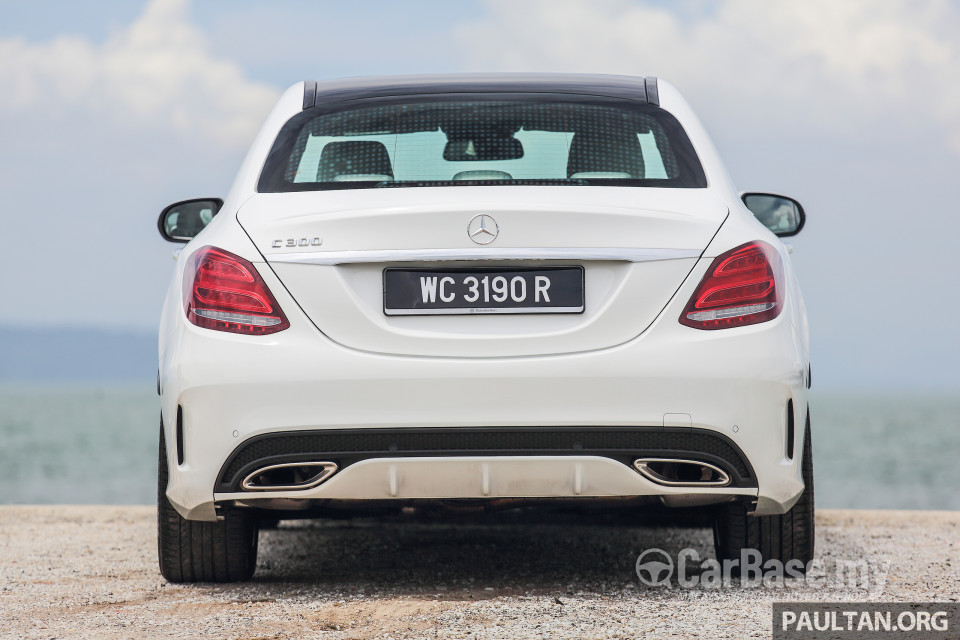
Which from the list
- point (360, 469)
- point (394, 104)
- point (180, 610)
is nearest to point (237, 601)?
point (180, 610)

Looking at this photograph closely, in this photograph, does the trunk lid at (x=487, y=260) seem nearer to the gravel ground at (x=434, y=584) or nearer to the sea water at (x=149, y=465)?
the gravel ground at (x=434, y=584)

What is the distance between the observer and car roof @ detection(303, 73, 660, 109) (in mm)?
4523

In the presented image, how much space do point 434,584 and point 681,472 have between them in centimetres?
119

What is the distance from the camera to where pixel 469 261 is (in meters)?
3.64

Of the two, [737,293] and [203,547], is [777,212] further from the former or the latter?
[203,547]

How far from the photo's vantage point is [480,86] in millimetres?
4570

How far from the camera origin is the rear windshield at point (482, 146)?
402 cm

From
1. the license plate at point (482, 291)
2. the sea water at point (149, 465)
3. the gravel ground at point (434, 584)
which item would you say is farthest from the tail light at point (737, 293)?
the sea water at point (149, 465)

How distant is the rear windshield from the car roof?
0.10 m

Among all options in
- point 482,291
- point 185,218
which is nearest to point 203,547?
point 185,218

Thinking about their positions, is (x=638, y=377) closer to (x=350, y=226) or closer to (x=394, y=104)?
(x=350, y=226)

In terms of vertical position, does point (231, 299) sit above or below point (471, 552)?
above

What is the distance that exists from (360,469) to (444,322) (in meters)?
0.50

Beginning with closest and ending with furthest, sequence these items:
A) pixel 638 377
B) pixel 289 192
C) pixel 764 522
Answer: pixel 638 377, pixel 289 192, pixel 764 522
